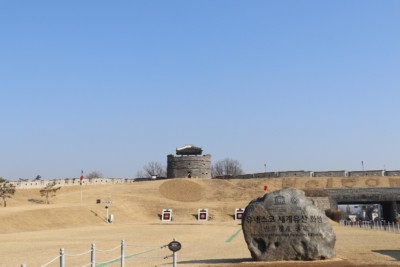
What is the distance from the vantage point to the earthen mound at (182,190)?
80750mm

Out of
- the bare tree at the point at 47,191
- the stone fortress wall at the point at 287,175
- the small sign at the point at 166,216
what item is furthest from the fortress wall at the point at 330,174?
the bare tree at the point at 47,191

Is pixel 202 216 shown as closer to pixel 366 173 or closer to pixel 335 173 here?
pixel 335 173

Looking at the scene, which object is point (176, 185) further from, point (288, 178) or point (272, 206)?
point (272, 206)

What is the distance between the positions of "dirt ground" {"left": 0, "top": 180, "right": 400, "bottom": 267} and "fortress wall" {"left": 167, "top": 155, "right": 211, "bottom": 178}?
11996 millimetres

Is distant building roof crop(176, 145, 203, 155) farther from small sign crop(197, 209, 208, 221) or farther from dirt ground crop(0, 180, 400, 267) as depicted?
small sign crop(197, 209, 208, 221)

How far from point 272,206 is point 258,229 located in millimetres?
1080

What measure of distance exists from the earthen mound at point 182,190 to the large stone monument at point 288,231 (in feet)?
201

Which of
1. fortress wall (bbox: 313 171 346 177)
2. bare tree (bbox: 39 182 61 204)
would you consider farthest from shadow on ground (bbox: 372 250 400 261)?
fortress wall (bbox: 313 171 346 177)

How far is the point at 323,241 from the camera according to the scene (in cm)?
1825

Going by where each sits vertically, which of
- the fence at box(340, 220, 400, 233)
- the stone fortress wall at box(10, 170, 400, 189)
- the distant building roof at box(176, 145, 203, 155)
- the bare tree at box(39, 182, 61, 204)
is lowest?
the fence at box(340, 220, 400, 233)

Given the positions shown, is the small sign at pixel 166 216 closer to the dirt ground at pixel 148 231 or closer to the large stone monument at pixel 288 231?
the dirt ground at pixel 148 231

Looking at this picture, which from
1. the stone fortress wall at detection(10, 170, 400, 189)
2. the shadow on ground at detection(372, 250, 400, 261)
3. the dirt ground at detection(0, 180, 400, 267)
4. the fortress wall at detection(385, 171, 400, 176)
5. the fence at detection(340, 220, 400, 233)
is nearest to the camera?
the shadow on ground at detection(372, 250, 400, 261)

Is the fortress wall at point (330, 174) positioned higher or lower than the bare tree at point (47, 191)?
higher

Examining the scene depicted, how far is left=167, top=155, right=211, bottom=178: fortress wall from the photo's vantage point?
101069 millimetres
